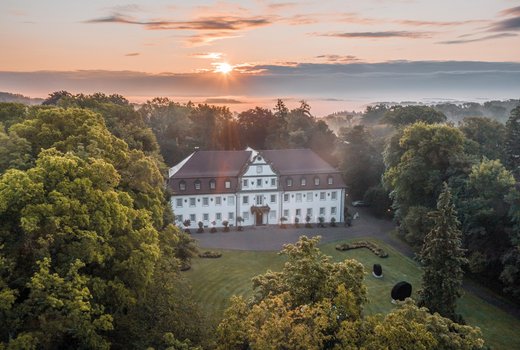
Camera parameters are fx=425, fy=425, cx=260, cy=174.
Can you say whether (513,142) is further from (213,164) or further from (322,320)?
(322,320)

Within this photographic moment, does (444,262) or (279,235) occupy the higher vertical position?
A: (444,262)

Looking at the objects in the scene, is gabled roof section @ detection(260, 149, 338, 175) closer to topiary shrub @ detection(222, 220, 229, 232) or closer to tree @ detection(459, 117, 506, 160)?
topiary shrub @ detection(222, 220, 229, 232)

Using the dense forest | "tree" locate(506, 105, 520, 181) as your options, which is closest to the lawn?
the dense forest

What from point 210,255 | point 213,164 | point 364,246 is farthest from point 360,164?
point 210,255

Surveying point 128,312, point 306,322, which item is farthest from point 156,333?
point 306,322

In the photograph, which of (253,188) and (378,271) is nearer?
(378,271)

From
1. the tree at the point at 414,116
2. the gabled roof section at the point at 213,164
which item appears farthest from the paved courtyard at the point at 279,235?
the tree at the point at 414,116
